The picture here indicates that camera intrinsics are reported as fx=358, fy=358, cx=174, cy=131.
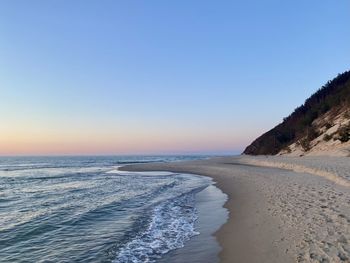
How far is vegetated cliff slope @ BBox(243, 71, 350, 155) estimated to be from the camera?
42.1 m

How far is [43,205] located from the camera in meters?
19.0

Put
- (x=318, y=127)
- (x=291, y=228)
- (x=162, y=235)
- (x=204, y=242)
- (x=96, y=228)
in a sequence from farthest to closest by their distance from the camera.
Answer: (x=318, y=127), (x=96, y=228), (x=162, y=235), (x=204, y=242), (x=291, y=228)

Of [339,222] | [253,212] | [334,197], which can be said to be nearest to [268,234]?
[339,222]

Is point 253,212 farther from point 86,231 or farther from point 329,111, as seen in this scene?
point 329,111

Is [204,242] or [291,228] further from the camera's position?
[204,242]

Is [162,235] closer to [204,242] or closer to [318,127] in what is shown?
[204,242]

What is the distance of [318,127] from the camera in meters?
54.5

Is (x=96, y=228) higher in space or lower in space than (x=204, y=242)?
lower

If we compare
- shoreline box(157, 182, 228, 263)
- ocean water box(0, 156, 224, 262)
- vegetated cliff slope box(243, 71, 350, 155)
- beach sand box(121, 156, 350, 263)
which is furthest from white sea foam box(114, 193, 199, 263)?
vegetated cliff slope box(243, 71, 350, 155)

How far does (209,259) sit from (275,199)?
298 inches

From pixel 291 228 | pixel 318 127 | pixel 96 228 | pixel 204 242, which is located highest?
pixel 318 127

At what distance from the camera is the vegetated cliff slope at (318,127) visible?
4208 centimetres

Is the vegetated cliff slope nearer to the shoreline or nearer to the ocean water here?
the shoreline

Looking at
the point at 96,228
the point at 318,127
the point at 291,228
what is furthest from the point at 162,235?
the point at 318,127
